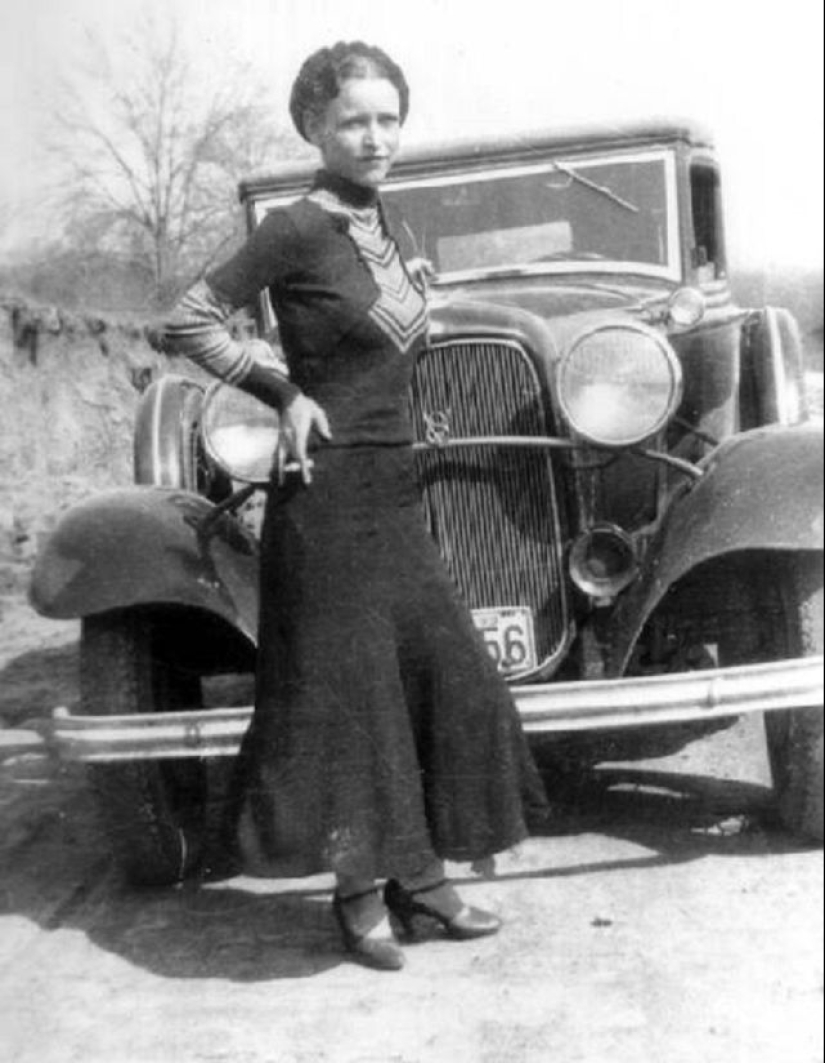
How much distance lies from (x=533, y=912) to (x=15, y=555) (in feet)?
17.1

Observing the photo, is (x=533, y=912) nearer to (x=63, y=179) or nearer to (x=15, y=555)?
(x=63, y=179)

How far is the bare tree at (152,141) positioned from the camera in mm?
2793

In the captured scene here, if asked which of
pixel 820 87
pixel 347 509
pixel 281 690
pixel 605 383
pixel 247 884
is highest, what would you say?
pixel 820 87

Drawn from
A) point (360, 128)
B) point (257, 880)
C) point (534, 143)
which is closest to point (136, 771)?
point (257, 880)

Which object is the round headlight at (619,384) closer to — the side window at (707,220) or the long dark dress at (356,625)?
the long dark dress at (356,625)

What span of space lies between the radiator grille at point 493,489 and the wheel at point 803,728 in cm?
52

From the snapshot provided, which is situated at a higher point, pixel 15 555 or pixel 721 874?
pixel 15 555

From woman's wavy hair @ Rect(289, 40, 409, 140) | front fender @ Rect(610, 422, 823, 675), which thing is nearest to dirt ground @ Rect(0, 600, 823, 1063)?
front fender @ Rect(610, 422, 823, 675)

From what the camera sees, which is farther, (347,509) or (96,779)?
(96,779)

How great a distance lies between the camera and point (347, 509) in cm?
245

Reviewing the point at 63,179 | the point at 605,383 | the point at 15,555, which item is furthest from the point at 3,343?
the point at 605,383

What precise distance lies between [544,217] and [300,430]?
1682 mm

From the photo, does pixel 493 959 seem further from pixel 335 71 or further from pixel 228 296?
pixel 335 71

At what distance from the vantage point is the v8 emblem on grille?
3.08 meters
